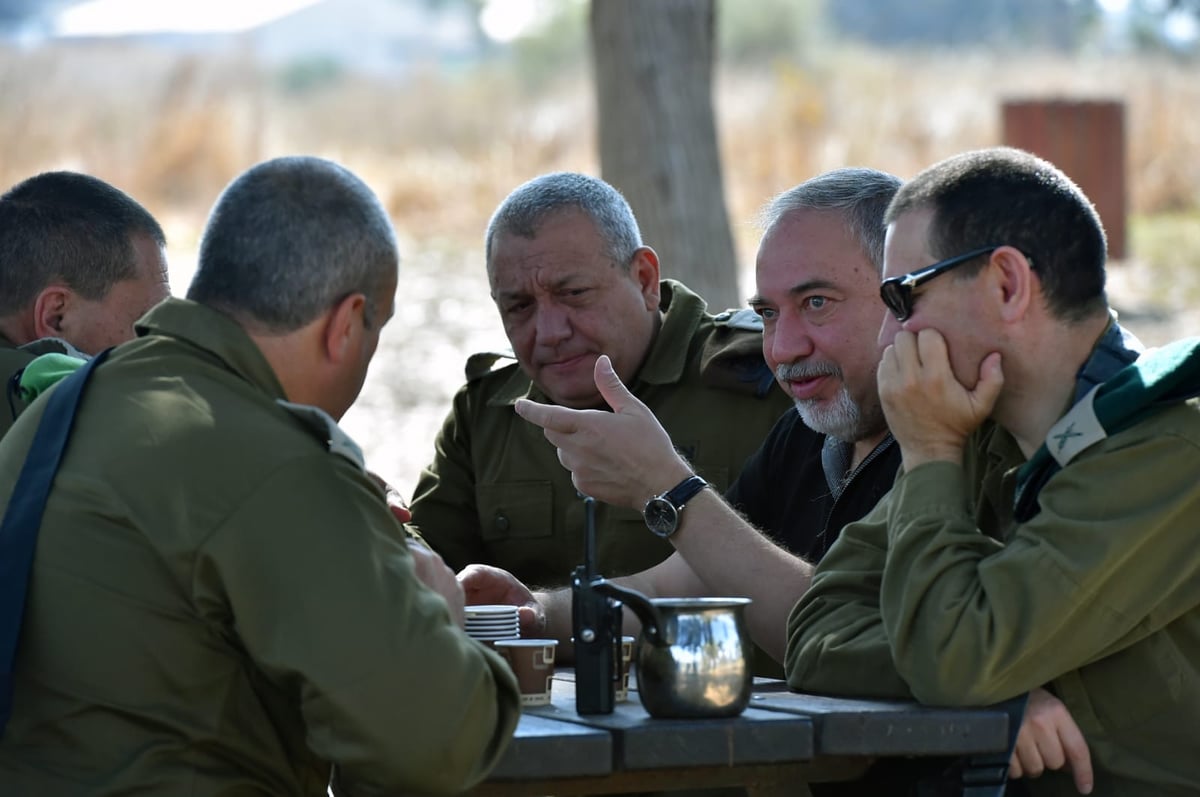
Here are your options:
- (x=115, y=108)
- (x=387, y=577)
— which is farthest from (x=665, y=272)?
(x=115, y=108)

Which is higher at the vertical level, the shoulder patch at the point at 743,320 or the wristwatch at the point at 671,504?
the shoulder patch at the point at 743,320

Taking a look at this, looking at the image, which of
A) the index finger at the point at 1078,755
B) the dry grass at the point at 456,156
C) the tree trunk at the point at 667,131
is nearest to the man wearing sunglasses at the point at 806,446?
the index finger at the point at 1078,755

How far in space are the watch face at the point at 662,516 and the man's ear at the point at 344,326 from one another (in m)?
1.15

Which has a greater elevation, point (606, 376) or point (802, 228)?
point (802, 228)

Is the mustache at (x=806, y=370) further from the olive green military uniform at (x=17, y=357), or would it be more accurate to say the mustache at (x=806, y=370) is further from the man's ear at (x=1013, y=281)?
the olive green military uniform at (x=17, y=357)

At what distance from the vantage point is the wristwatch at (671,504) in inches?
154

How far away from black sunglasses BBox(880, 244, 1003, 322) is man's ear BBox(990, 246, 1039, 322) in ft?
0.08

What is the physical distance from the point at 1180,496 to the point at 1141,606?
0.20 metres

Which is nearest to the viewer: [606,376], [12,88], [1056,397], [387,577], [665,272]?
[387,577]

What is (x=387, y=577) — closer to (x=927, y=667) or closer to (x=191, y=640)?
(x=191, y=640)

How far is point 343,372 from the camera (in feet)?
9.80

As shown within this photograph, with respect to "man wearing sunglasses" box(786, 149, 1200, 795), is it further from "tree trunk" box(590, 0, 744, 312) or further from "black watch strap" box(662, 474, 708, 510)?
"tree trunk" box(590, 0, 744, 312)

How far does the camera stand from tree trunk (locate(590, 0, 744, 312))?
28.3ft

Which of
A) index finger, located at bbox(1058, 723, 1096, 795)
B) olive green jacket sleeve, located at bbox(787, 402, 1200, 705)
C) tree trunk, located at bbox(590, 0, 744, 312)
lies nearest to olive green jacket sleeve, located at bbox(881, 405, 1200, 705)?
olive green jacket sleeve, located at bbox(787, 402, 1200, 705)
